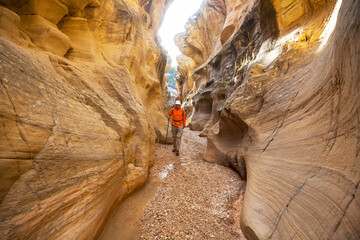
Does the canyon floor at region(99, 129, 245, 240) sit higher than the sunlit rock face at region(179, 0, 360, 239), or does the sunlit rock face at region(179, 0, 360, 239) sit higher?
the sunlit rock face at region(179, 0, 360, 239)

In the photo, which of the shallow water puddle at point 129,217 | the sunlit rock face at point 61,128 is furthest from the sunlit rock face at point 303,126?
the sunlit rock face at point 61,128

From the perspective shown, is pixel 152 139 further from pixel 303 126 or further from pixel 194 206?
pixel 303 126

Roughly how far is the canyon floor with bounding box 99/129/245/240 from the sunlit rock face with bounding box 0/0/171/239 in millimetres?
385

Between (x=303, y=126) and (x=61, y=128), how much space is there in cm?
407

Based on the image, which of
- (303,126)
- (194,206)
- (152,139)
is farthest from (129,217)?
(303,126)

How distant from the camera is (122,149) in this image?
3086 mm

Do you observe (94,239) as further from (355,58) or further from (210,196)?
(355,58)

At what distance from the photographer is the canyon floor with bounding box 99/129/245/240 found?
2.25 meters

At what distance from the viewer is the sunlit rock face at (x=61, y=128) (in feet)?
4.81

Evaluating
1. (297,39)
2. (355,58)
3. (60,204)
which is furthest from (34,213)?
(297,39)

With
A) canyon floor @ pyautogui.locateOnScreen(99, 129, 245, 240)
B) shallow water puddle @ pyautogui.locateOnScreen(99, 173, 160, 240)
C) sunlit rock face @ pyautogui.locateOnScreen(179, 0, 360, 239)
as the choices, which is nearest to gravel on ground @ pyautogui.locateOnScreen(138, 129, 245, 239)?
canyon floor @ pyautogui.locateOnScreen(99, 129, 245, 240)

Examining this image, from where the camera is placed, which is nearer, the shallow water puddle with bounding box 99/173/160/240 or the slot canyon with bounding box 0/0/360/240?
the slot canyon with bounding box 0/0/360/240

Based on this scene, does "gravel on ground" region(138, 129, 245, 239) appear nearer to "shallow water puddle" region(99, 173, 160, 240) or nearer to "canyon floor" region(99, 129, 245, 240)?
"canyon floor" region(99, 129, 245, 240)

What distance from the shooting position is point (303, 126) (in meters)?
2.35
